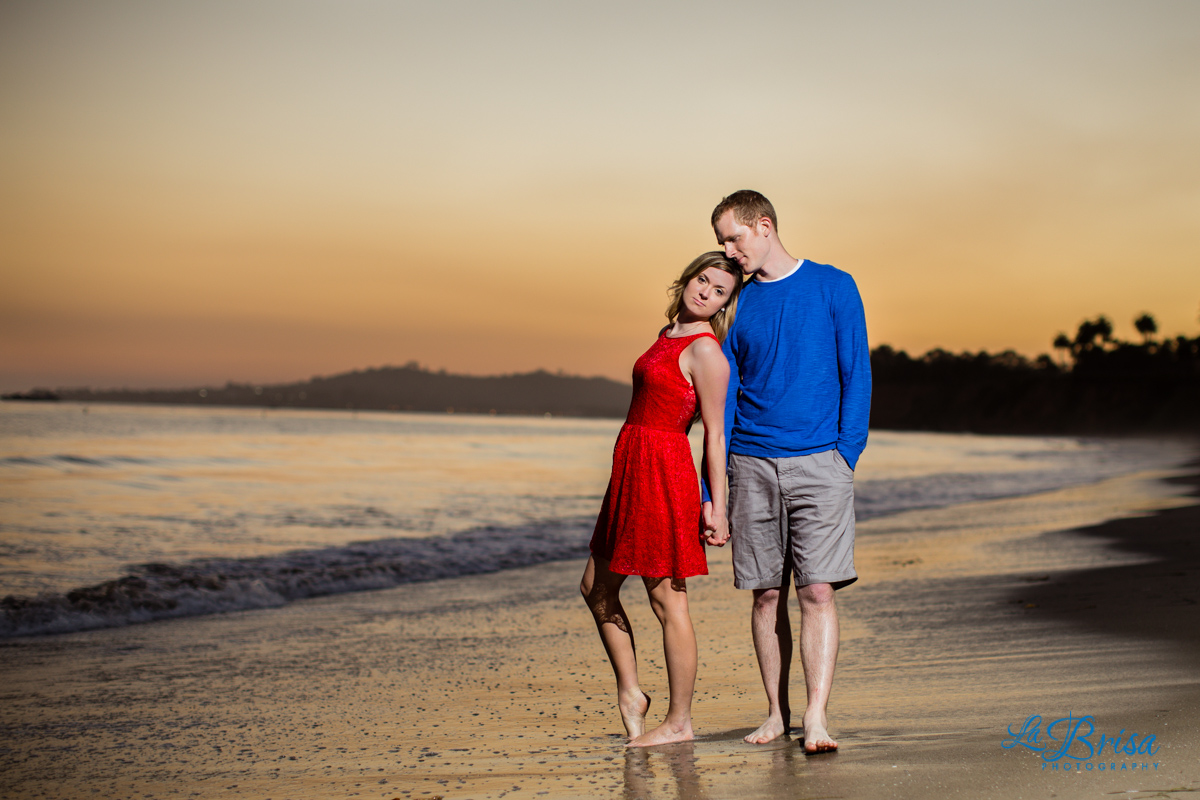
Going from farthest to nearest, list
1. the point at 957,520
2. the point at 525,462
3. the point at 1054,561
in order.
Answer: the point at 525,462, the point at 957,520, the point at 1054,561

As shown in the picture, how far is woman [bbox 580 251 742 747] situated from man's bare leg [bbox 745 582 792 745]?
0.27 meters

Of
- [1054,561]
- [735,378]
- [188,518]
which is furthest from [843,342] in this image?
[188,518]

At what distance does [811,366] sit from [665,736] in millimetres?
1452

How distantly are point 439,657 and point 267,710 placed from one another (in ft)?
3.95

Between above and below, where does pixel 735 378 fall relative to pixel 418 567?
above

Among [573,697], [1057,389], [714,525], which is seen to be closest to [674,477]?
[714,525]

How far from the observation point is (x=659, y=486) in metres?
3.01

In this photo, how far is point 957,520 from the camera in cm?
1214

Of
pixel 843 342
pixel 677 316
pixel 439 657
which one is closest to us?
pixel 843 342

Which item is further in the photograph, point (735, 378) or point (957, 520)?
point (957, 520)

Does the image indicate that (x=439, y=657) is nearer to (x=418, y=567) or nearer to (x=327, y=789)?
(x=327, y=789)

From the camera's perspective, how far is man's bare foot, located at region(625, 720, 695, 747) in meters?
3.04

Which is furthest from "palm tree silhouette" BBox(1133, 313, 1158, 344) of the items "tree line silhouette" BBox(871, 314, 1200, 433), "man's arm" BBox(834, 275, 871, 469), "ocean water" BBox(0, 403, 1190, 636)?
"man's arm" BBox(834, 275, 871, 469)

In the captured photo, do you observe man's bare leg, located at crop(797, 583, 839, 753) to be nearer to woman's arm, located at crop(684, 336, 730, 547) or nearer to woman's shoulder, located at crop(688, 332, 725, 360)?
woman's arm, located at crop(684, 336, 730, 547)
